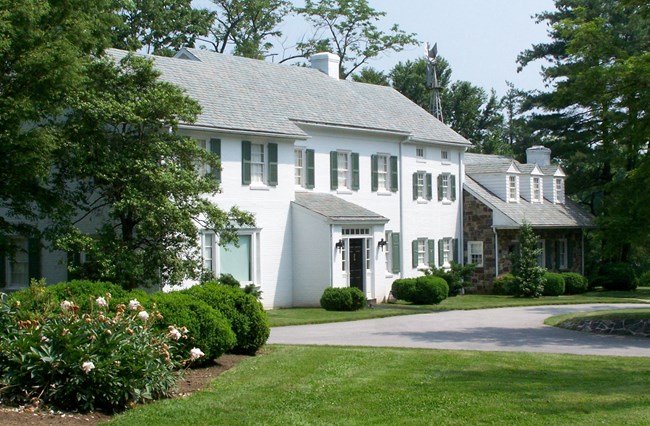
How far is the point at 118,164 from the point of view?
24.2 m

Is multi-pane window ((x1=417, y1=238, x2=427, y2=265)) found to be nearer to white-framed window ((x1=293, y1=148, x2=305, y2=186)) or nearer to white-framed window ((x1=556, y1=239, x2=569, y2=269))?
white-framed window ((x1=293, y1=148, x2=305, y2=186))

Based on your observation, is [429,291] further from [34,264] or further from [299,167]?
[34,264]

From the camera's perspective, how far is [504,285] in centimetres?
4019

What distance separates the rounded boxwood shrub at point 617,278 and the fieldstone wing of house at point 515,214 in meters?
1.39

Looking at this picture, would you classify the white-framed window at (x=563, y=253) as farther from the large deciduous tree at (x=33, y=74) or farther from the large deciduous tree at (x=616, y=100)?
the large deciduous tree at (x=33, y=74)

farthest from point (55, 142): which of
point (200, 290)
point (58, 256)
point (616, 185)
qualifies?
point (616, 185)

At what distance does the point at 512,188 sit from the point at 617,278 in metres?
6.81

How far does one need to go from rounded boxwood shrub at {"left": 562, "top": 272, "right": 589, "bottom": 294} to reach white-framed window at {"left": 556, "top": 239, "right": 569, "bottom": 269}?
2838mm

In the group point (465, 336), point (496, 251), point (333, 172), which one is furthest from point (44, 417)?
point (496, 251)

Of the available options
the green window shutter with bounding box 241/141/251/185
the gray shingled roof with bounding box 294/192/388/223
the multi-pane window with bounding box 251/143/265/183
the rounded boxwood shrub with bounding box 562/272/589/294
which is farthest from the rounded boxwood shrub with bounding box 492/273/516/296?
the green window shutter with bounding box 241/141/251/185

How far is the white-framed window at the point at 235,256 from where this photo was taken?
2898 centimetres

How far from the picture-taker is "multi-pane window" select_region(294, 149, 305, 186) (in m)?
33.8

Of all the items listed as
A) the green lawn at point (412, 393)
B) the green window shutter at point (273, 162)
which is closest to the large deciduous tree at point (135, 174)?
the green window shutter at point (273, 162)

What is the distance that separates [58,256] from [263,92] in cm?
999
